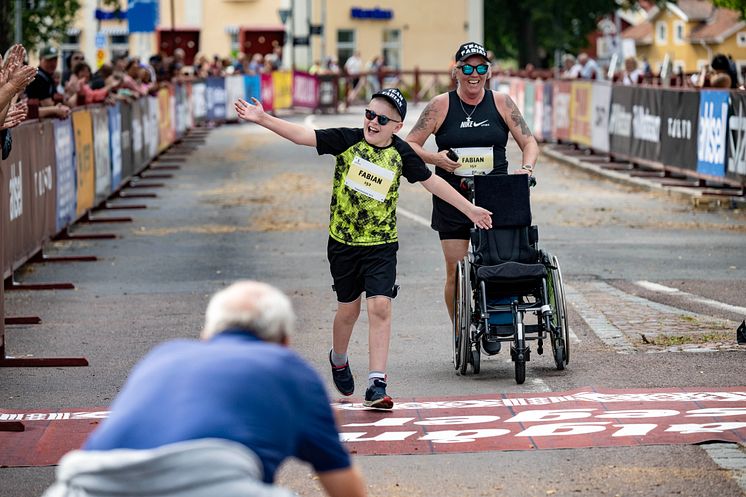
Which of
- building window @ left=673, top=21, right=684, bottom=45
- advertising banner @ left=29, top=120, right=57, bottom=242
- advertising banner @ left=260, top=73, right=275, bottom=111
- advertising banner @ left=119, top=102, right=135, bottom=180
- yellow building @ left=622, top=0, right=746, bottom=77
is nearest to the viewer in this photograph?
advertising banner @ left=29, top=120, right=57, bottom=242

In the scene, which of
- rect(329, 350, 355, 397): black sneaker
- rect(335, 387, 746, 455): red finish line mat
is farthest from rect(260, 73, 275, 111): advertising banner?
rect(335, 387, 746, 455): red finish line mat

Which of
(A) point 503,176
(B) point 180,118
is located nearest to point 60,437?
(A) point 503,176

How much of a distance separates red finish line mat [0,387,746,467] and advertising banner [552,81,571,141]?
26739 mm

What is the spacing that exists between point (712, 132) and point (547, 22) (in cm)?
4945

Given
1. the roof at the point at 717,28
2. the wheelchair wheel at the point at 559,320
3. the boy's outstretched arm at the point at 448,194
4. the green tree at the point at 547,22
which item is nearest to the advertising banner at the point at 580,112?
the wheelchair wheel at the point at 559,320

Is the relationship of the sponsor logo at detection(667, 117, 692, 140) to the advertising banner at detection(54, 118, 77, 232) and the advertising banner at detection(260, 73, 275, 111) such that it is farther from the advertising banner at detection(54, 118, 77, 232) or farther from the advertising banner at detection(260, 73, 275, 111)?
the advertising banner at detection(260, 73, 275, 111)

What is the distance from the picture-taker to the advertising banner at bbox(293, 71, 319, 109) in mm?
59344

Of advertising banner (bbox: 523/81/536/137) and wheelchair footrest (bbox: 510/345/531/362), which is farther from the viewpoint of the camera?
advertising banner (bbox: 523/81/536/137)

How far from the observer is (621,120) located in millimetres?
29453

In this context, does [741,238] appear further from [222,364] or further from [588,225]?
[222,364]

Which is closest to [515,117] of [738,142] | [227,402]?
[227,402]

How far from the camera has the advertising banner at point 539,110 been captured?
1540 inches

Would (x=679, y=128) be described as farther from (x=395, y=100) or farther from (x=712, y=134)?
(x=395, y=100)

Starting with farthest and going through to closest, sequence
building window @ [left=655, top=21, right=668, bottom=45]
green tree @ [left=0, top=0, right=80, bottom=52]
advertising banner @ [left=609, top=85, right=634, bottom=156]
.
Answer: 1. building window @ [left=655, top=21, right=668, bottom=45]
2. green tree @ [left=0, top=0, right=80, bottom=52]
3. advertising banner @ [left=609, top=85, right=634, bottom=156]
